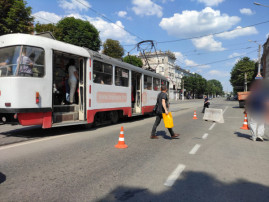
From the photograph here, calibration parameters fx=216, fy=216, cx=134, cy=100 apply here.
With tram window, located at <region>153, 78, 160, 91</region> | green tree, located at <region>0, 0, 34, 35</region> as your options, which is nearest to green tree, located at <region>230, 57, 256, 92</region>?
tram window, located at <region>153, 78, 160, 91</region>

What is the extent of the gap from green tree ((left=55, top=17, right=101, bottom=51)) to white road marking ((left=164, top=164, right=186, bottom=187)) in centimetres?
3132

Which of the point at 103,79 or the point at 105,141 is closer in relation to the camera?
the point at 105,141

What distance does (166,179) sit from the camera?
139 inches

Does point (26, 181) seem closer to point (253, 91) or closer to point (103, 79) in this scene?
point (103, 79)

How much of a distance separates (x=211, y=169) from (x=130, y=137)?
344 cm

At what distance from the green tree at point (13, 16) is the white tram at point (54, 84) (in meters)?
11.6

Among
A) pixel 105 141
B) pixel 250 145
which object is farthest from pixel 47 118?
pixel 250 145

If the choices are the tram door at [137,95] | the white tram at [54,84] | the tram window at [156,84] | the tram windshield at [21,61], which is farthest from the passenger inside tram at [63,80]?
the tram window at [156,84]

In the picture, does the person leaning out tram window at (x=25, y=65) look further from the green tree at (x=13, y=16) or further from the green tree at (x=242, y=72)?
the green tree at (x=242, y=72)

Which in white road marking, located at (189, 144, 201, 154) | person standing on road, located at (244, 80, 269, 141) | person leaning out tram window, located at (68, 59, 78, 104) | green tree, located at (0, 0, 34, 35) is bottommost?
white road marking, located at (189, 144, 201, 154)

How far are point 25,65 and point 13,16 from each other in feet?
46.4

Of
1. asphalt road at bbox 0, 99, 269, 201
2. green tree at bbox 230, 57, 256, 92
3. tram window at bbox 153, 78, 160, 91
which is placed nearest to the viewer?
asphalt road at bbox 0, 99, 269, 201

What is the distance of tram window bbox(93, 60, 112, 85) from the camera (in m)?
8.41

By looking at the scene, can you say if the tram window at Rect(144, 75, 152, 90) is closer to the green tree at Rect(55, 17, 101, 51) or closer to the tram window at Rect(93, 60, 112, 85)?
the tram window at Rect(93, 60, 112, 85)
